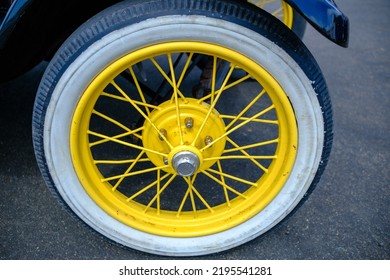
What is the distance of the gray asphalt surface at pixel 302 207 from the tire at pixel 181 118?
14 centimetres

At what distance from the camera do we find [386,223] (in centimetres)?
153

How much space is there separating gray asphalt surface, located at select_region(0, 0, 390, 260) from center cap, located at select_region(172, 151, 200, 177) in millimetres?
331

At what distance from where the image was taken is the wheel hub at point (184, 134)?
3.96 feet

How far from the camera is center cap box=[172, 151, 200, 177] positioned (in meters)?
1.20

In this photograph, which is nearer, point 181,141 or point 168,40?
point 168,40

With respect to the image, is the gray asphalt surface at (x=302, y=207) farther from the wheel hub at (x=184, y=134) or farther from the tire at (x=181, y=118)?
the wheel hub at (x=184, y=134)

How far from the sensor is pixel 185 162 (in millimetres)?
1196

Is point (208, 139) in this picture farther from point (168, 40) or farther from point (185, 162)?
point (168, 40)

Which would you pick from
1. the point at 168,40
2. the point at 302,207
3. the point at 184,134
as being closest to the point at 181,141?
the point at 184,134

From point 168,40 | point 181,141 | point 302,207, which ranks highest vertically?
point 168,40

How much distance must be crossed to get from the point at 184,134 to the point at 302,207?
0.59 m

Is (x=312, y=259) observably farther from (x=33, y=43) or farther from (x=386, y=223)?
(x=33, y=43)

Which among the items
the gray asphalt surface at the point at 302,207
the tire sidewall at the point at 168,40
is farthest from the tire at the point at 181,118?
the gray asphalt surface at the point at 302,207

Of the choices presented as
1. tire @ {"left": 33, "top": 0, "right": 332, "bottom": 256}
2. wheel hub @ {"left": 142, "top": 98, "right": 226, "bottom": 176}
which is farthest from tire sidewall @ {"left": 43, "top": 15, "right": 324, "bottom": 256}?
wheel hub @ {"left": 142, "top": 98, "right": 226, "bottom": 176}
